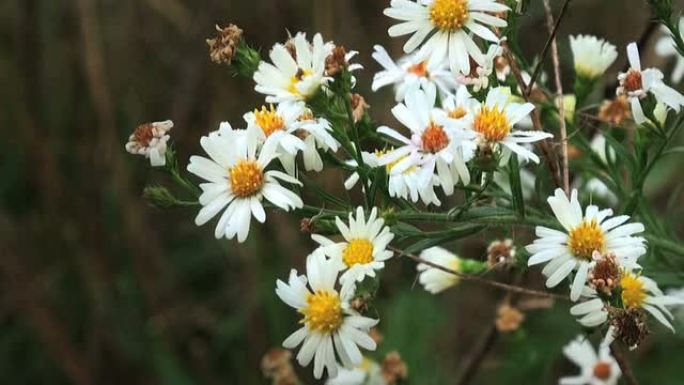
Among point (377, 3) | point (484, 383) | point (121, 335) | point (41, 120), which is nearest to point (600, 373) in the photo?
point (484, 383)

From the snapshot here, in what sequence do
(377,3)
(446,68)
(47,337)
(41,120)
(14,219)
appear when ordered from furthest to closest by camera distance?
(377,3) → (14,219) → (41,120) → (47,337) → (446,68)

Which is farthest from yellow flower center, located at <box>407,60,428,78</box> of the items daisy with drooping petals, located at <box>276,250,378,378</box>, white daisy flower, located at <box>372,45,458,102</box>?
daisy with drooping petals, located at <box>276,250,378,378</box>

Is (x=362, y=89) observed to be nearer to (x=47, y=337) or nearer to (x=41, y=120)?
(x=41, y=120)

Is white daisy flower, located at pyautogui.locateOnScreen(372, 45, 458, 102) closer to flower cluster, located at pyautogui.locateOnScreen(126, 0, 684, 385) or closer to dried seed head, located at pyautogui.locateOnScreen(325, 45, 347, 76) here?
flower cluster, located at pyautogui.locateOnScreen(126, 0, 684, 385)

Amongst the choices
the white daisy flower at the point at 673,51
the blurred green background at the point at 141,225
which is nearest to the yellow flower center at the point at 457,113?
the white daisy flower at the point at 673,51

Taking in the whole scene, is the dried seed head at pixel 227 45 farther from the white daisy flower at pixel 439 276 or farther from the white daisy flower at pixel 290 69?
the white daisy flower at pixel 439 276
